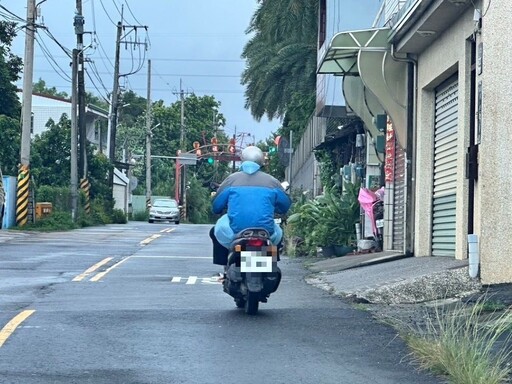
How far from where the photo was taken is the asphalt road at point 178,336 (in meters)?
8.32

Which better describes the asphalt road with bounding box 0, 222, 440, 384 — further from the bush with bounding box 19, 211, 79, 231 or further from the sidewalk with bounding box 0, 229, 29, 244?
the bush with bounding box 19, 211, 79, 231

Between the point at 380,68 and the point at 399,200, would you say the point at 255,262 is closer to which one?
the point at 380,68

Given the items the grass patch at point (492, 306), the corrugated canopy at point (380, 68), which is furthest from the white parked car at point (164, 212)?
the grass patch at point (492, 306)

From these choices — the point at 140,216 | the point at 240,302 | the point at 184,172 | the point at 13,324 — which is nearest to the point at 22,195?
the point at 240,302

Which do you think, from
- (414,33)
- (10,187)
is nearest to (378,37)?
(414,33)

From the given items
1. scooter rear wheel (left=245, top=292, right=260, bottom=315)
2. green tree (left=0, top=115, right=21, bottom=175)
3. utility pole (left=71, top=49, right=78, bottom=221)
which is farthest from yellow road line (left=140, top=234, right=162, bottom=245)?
scooter rear wheel (left=245, top=292, right=260, bottom=315)

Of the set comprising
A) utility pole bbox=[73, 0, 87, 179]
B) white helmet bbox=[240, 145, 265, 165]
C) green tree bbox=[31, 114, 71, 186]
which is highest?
utility pole bbox=[73, 0, 87, 179]

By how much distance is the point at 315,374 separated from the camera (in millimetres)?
8344

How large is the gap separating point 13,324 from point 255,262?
8.49 ft

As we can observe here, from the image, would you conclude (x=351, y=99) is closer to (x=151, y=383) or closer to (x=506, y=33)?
(x=506, y=33)

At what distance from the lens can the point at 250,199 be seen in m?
12.1

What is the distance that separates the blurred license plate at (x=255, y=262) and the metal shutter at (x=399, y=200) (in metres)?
8.26

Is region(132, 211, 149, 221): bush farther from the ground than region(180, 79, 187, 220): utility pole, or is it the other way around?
region(180, 79, 187, 220): utility pole

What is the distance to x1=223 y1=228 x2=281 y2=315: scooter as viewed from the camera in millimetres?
11656
